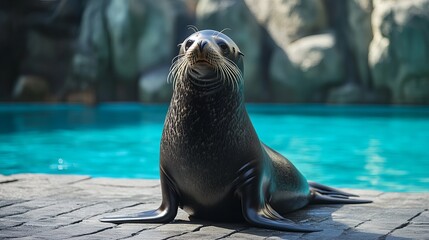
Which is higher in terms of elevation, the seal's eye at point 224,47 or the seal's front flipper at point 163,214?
the seal's eye at point 224,47

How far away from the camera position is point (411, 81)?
16.6 metres

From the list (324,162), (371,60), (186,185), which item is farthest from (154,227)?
(371,60)

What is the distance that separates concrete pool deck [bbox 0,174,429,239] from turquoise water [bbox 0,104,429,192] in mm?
2782

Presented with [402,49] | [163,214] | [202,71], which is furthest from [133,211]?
[402,49]

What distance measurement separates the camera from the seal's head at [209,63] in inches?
149

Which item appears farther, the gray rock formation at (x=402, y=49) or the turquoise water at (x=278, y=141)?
the gray rock formation at (x=402, y=49)

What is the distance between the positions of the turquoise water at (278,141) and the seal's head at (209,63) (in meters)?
3.82

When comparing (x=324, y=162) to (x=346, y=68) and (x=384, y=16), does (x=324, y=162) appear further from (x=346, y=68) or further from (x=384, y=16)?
(x=346, y=68)

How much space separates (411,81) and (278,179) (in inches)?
505

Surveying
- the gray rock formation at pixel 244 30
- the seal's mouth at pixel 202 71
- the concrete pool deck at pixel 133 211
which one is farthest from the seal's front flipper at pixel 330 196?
the gray rock formation at pixel 244 30

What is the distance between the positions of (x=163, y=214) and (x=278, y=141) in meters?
7.47

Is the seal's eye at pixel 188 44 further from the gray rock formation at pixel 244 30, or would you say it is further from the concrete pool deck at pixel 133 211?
the gray rock formation at pixel 244 30

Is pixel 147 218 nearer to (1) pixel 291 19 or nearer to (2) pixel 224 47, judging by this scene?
(2) pixel 224 47

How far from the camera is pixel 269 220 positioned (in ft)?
12.7
